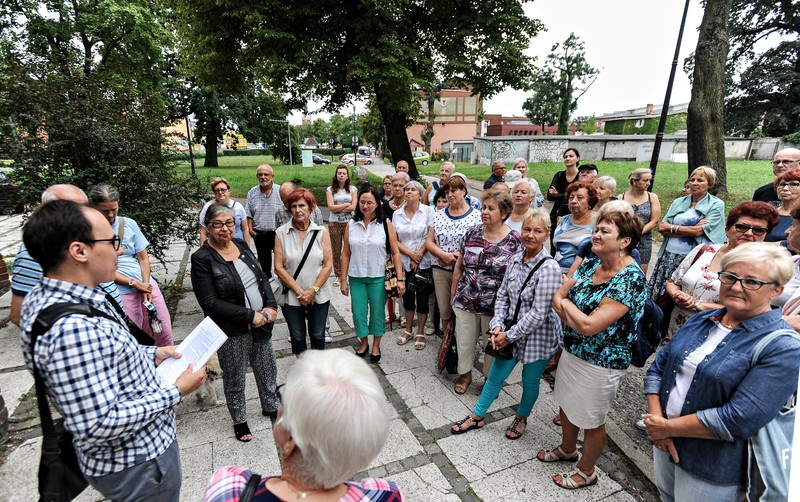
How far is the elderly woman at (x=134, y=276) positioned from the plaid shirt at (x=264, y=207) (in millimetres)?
2030

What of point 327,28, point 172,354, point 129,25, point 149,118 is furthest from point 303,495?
point 129,25

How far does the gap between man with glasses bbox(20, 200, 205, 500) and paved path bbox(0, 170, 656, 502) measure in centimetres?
131

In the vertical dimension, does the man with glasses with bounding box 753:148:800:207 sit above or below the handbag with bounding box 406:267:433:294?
above

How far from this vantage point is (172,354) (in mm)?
2002

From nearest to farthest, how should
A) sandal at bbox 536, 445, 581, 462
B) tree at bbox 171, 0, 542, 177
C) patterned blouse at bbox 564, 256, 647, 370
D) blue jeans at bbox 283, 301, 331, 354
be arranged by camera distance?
patterned blouse at bbox 564, 256, 647, 370
sandal at bbox 536, 445, 581, 462
blue jeans at bbox 283, 301, 331, 354
tree at bbox 171, 0, 542, 177

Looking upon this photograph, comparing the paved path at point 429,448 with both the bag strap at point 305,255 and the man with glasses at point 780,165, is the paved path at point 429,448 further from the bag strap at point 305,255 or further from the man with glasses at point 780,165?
the man with glasses at point 780,165

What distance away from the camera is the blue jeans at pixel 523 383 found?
3033 millimetres

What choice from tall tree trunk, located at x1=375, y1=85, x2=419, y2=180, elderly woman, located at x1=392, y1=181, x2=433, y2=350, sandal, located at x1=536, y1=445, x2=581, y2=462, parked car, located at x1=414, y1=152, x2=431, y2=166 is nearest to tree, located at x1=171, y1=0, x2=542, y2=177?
tall tree trunk, located at x1=375, y1=85, x2=419, y2=180

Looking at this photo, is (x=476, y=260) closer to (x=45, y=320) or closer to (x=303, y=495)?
(x=303, y=495)

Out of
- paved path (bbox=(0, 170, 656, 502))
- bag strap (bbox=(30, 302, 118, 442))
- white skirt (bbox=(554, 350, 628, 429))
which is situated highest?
bag strap (bbox=(30, 302, 118, 442))

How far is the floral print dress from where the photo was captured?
277 centimetres

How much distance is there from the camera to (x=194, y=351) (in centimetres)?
206

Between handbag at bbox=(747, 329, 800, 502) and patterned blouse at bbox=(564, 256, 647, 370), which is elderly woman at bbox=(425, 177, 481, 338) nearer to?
patterned blouse at bbox=(564, 256, 647, 370)

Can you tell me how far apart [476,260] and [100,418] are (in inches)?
108
